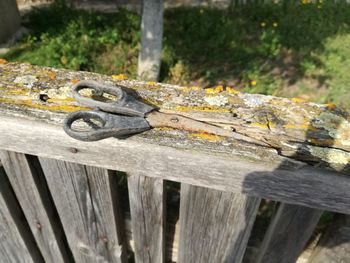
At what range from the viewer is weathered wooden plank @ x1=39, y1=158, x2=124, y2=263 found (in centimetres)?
137

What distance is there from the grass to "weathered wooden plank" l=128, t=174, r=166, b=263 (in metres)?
3.41

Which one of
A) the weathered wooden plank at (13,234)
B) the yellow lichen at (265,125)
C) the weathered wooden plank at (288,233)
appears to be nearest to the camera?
the yellow lichen at (265,125)

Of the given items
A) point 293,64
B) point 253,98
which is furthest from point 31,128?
point 293,64

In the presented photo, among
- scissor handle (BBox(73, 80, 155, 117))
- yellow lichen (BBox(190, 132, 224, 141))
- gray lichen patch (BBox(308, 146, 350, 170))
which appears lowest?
gray lichen patch (BBox(308, 146, 350, 170))

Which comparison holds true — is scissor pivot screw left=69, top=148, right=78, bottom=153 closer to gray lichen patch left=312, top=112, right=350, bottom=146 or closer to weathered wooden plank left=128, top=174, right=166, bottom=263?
weathered wooden plank left=128, top=174, right=166, bottom=263

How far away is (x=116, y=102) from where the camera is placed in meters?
1.13

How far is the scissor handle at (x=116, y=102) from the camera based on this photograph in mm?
1119

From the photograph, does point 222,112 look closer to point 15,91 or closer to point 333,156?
point 333,156

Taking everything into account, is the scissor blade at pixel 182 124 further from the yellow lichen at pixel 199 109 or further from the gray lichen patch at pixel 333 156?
the gray lichen patch at pixel 333 156

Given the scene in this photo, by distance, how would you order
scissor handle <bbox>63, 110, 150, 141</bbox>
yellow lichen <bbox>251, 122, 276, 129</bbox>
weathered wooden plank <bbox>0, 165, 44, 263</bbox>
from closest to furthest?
scissor handle <bbox>63, 110, 150, 141</bbox> < yellow lichen <bbox>251, 122, 276, 129</bbox> < weathered wooden plank <bbox>0, 165, 44, 263</bbox>

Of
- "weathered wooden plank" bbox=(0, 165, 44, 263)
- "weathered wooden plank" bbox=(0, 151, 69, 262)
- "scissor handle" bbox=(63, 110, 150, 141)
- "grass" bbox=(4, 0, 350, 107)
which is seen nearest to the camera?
"scissor handle" bbox=(63, 110, 150, 141)

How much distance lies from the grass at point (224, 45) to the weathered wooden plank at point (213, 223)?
3.43 meters

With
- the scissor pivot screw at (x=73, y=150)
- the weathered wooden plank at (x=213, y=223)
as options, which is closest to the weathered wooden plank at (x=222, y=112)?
the scissor pivot screw at (x=73, y=150)

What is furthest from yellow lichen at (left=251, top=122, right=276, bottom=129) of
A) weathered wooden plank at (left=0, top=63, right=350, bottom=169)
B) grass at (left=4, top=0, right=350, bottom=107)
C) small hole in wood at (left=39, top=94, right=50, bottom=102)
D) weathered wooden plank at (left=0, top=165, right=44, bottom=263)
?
grass at (left=4, top=0, right=350, bottom=107)
